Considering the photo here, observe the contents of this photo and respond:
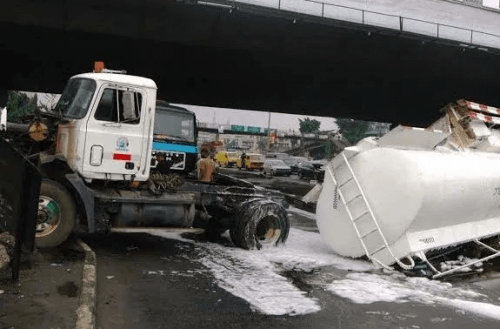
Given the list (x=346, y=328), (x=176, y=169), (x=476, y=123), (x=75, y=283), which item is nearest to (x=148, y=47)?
(x=176, y=169)

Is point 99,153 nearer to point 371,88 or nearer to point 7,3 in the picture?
point 7,3

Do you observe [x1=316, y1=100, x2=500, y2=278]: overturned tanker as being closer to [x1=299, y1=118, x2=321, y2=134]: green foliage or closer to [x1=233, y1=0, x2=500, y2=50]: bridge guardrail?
[x1=233, y1=0, x2=500, y2=50]: bridge guardrail

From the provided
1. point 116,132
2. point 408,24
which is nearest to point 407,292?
point 116,132

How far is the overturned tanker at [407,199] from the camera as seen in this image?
7566 millimetres

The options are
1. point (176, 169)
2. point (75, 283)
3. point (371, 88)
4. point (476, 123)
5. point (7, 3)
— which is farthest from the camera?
point (371, 88)

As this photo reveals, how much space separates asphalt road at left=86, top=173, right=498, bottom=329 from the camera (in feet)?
16.8

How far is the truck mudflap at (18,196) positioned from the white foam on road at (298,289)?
8.31ft

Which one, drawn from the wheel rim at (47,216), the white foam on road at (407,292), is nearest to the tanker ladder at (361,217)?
the white foam on road at (407,292)

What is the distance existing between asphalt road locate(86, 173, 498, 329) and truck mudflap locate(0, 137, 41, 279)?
1.11m

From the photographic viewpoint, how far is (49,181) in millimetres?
7062

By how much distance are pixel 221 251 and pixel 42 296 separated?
3.82 metres

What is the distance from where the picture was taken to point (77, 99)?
764cm

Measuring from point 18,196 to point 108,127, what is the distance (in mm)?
2643

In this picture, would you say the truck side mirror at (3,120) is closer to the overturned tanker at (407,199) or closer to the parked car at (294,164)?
the overturned tanker at (407,199)
